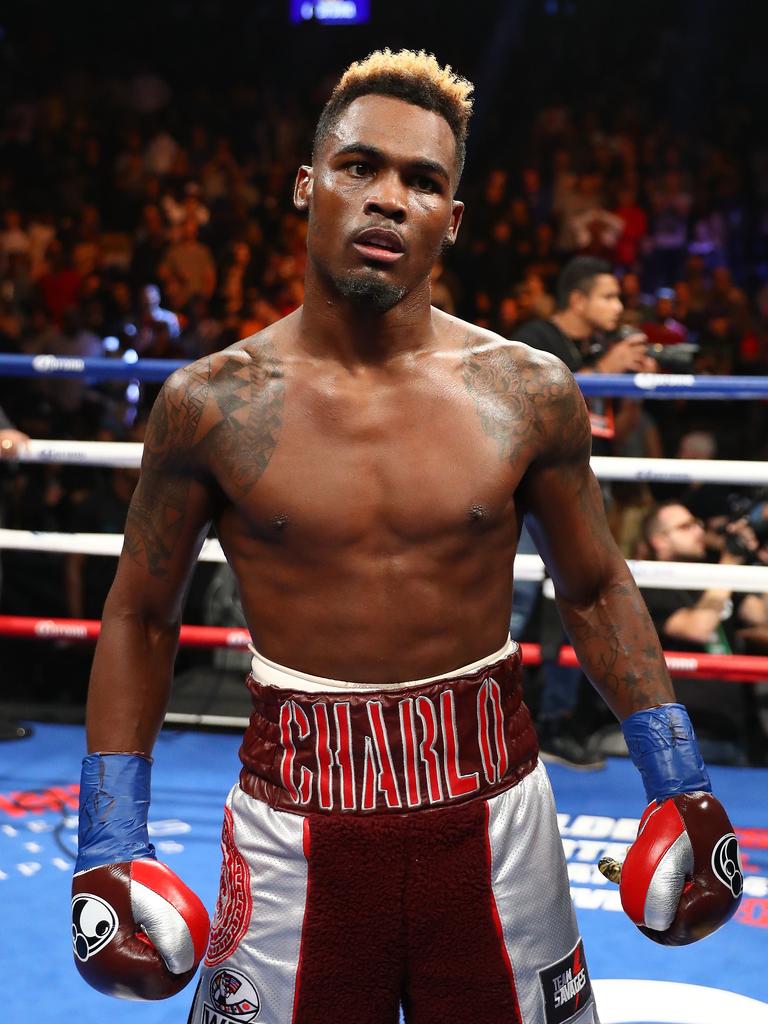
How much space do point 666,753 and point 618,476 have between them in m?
1.84

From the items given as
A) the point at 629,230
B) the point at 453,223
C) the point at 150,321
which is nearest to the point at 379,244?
the point at 453,223

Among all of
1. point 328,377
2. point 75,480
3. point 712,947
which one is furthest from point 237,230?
point 328,377

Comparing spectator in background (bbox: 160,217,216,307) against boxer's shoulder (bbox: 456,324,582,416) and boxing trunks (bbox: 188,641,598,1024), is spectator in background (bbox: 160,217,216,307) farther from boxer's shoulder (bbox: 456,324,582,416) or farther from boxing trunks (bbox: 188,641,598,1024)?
boxing trunks (bbox: 188,641,598,1024)

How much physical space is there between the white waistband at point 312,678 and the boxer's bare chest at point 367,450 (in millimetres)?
157

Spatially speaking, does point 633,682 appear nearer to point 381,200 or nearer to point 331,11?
point 381,200

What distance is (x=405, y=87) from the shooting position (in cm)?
156

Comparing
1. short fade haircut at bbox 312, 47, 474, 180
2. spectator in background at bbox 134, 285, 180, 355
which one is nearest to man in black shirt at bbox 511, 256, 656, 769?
short fade haircut at bbox 312, 47, 474, 180

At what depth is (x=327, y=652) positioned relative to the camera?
1.51 metres

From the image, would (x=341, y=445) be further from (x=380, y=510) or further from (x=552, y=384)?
(x=552, y=384)

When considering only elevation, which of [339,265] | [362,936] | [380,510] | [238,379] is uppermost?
[339,265]

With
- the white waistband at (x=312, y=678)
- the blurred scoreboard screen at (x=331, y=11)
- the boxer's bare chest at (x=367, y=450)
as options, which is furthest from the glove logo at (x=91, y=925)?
the blurred scoreboard screen at (x=331, y=11)

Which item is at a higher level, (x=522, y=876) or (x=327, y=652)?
(x=327, y=652)

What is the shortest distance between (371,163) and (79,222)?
7.65 meters

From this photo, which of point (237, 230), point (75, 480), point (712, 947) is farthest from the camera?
point (237, 230)
